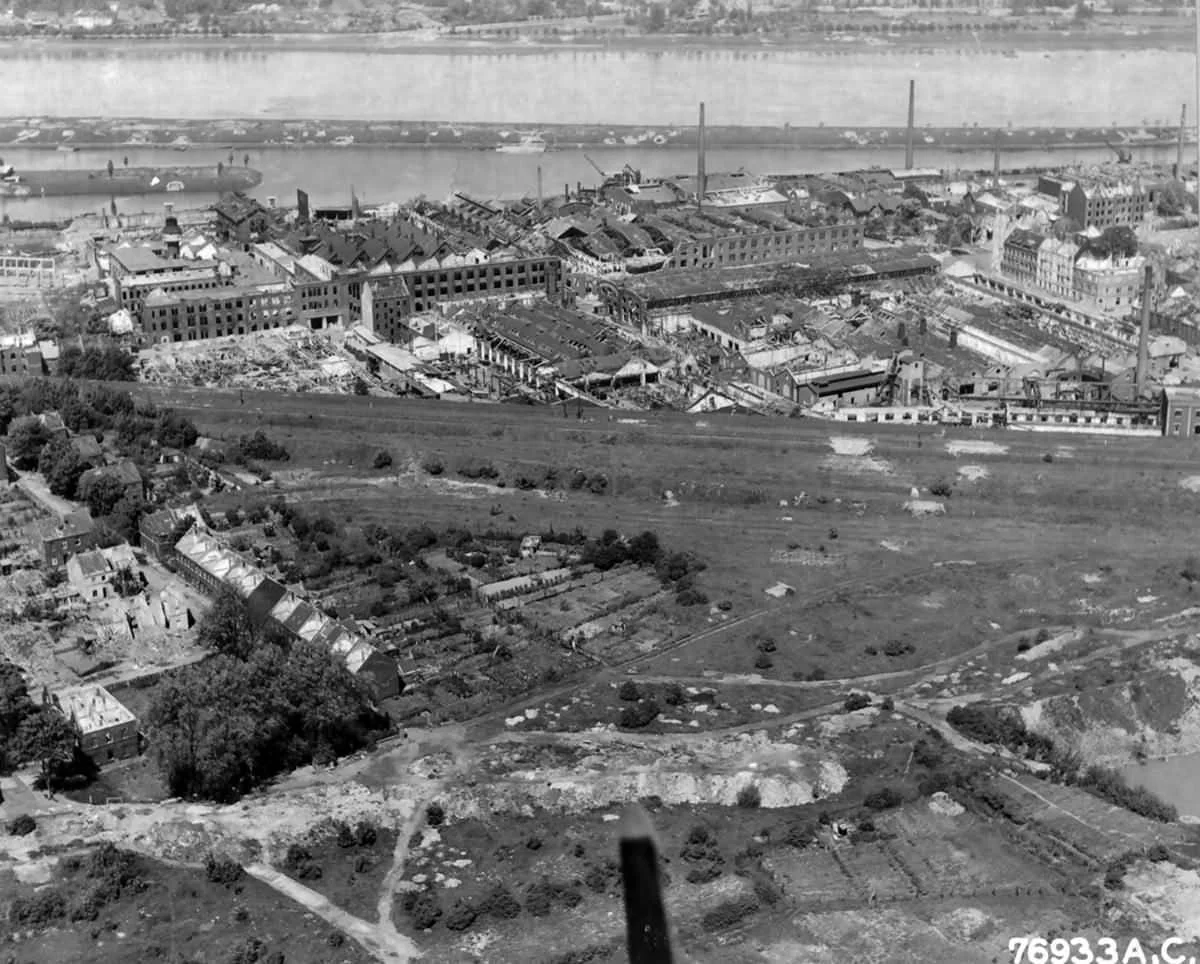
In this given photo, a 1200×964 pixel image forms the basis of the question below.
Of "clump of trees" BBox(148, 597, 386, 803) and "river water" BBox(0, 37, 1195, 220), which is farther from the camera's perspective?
"river water" BBox(0, 37, 1195, 220)

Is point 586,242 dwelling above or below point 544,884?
above

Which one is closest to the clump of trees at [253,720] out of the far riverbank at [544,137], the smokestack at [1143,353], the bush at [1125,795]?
the bush at [1125,795]

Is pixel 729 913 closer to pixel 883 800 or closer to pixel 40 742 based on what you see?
pixel 883 800

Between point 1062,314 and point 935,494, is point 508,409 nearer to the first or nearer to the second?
point 935,494

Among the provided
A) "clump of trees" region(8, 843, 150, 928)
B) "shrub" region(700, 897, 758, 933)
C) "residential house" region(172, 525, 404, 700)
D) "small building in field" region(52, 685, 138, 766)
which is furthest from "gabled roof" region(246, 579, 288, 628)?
"shrub" region(700, 897, 758, 933)

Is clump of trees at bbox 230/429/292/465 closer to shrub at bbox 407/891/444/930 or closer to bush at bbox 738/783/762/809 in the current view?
bush at bbox 738/783/762/809

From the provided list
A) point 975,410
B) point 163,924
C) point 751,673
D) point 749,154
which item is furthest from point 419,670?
point 749,154

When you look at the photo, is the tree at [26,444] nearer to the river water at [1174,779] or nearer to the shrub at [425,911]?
the shrub at [425,911]
